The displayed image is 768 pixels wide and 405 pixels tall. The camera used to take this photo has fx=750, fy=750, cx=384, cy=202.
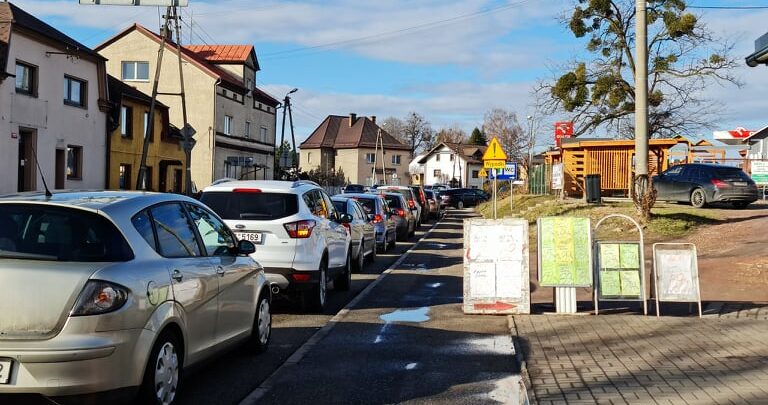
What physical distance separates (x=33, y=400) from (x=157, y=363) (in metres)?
0.82

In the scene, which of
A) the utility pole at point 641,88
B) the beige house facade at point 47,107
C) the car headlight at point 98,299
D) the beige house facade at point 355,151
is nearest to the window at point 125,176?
the beige house facade at point 47,107

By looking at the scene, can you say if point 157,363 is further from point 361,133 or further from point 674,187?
point 361,133

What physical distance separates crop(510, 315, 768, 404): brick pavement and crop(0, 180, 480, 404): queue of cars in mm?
2660

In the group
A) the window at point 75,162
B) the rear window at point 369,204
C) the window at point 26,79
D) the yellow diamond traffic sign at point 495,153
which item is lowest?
the rear window at point 369,204

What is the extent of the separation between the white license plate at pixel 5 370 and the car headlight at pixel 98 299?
469 mm

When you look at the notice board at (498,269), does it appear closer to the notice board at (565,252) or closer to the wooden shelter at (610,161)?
the notice board at (565,252)

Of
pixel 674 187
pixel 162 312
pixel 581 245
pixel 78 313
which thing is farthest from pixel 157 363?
pixel 674 187

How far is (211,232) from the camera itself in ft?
22.4

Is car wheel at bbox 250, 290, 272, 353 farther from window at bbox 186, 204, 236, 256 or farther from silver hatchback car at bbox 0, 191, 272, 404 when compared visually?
silver hatchback car at bbox 0, 191, 272, 404

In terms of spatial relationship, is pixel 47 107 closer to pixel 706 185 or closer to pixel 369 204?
pixel 369 204

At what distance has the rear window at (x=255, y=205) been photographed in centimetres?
985

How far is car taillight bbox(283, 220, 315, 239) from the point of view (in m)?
9.72

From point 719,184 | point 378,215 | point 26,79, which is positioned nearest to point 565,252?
point 378,215

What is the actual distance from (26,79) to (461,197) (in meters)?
35.0
